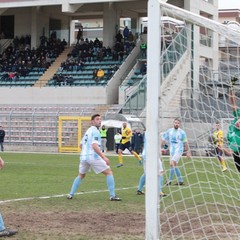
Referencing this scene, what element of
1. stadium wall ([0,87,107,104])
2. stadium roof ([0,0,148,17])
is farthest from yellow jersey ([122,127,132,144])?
stadium roof ([0,0,148,17])

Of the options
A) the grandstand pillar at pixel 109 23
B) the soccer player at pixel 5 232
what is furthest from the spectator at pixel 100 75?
the soccer player at pixel 5 232

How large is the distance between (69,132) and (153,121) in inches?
1319

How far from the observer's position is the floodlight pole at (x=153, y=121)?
7.55 meters

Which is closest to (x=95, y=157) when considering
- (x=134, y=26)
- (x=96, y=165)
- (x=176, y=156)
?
(x=96, y=165)

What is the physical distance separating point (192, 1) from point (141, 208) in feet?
104

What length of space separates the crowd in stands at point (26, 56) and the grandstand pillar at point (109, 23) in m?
3.95

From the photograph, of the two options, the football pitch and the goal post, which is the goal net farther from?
the goal post

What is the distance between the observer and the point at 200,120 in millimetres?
13523

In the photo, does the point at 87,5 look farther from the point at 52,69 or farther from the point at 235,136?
the point at 235,136

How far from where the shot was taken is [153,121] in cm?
757

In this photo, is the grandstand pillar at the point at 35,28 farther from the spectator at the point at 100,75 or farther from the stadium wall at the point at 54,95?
the spectator at the point at 100,75

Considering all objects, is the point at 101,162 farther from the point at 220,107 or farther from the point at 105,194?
the point at 220,107

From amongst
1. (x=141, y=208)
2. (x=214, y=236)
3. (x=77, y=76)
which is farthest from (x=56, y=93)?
(x=214, y=236)

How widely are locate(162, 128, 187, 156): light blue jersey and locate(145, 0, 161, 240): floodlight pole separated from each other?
32.1 ft
